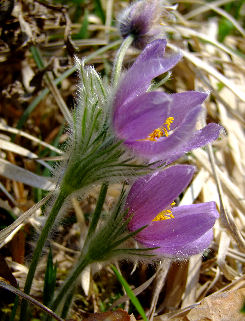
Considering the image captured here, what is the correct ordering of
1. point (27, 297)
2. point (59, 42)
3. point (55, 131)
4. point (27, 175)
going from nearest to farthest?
1. point (27, 297)
2. point (27, 175)
3. point (55, 131)
4. point (59, 42)

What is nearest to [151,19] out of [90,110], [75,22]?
[90,110]

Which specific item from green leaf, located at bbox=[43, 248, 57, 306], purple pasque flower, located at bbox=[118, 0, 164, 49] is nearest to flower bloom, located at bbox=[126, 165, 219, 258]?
green leaf, located at bbox=[43, 248, 57, 306]

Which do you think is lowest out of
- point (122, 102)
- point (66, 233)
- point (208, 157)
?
point (66, 233)

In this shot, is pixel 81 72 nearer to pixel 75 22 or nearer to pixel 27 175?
pixel 27 175

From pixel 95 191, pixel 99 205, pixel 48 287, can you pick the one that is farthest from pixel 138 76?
pixel 48 287

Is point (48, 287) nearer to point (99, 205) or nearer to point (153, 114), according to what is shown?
point (99, 205)
